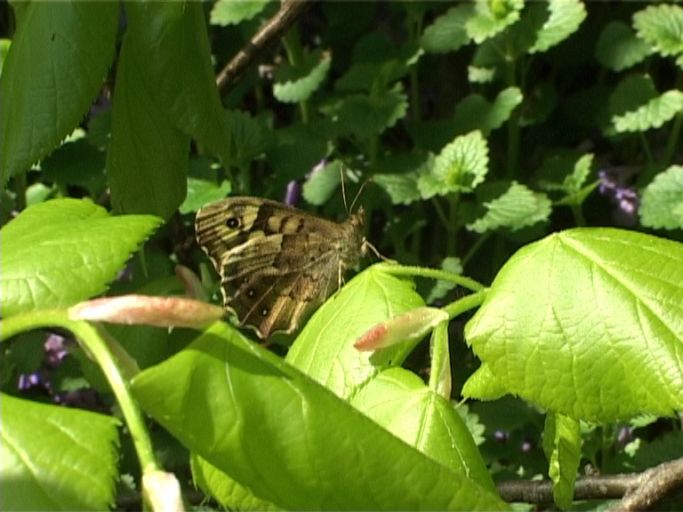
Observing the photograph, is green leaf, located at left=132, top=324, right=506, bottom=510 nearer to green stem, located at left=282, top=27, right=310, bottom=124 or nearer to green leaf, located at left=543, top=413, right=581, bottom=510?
green leaf, located at left=543, top=413, right=581, bottom=510

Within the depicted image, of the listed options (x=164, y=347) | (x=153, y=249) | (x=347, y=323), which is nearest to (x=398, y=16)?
(x=153, y=249)

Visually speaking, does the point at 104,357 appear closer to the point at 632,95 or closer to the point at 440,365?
the point at 440,365

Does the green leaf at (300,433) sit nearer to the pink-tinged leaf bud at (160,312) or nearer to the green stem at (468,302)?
the pink-tinged leaf bud at (160,312)

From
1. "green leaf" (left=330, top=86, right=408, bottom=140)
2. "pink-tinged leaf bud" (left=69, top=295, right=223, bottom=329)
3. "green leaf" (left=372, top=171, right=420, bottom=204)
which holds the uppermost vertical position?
"pink-tinged leaf bud" (left=69, top=295, right=223, bottom=329)

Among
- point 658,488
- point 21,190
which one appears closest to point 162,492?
point 658,488

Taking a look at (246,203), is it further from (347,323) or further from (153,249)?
(153,249)

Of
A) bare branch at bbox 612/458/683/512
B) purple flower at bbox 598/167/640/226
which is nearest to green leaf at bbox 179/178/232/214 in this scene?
purple flower at bbox 598/167/640/226
